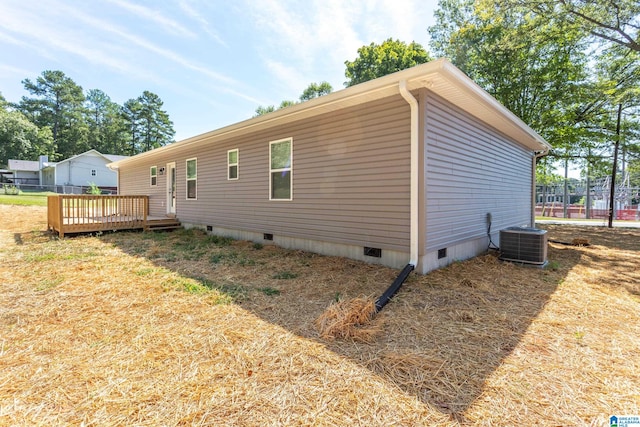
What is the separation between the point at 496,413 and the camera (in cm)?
173

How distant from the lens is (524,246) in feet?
17.9

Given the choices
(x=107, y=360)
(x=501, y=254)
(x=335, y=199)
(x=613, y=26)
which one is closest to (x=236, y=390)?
(x=107, y=360)

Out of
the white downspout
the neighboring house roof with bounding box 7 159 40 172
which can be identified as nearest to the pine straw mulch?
the white downspout

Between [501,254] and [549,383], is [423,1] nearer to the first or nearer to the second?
[501,254]

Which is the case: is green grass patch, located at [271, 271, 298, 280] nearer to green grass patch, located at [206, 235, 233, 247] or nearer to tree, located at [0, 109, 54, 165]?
green grass patch, located at [206, 235, 233, 247]

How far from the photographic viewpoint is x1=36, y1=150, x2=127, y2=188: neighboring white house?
30734 mm

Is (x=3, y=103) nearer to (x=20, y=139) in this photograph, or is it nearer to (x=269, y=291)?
(x=20, y=139)

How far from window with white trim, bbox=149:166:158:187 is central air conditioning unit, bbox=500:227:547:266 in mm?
11122

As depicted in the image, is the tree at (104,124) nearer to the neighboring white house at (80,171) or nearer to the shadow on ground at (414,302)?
the neighboring white house at (80,171)

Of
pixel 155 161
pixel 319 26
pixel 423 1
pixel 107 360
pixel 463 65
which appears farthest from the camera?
pixel 463 65

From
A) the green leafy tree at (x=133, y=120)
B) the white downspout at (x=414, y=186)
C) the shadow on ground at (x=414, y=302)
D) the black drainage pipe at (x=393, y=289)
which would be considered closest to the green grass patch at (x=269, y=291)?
the shadow on ground at (x=414, y=302)

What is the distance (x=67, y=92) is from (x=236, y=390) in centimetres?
5881

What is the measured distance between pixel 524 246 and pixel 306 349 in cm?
486

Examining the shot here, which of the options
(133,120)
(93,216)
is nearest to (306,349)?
(93,216)
